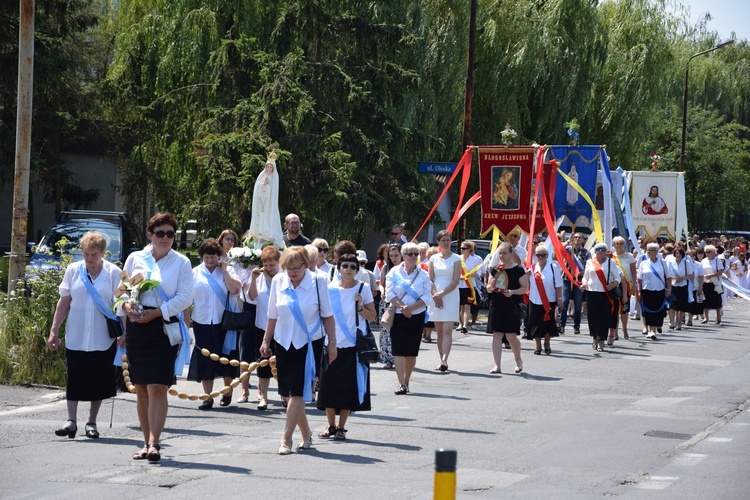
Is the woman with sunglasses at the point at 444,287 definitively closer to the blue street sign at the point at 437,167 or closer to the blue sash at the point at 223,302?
the blue sash at the point at 223,302

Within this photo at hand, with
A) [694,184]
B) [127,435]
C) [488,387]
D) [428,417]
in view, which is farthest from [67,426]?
[694,184]

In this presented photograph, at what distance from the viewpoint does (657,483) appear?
8273 mm

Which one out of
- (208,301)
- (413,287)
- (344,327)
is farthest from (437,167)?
→ (344,327)

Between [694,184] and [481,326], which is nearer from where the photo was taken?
[481,326]

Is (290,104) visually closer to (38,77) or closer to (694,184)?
(38,77)

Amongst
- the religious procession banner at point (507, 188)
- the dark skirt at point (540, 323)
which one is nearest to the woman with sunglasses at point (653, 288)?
the religious procession banner at point (507, 188)

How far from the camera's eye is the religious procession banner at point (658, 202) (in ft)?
108

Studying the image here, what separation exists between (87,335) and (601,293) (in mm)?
11486

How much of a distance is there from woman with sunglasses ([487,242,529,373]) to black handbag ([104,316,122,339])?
6815 millimetres

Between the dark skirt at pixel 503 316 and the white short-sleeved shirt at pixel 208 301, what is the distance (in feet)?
15.5

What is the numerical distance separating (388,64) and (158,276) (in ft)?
62.0

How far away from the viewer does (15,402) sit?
1186 cm

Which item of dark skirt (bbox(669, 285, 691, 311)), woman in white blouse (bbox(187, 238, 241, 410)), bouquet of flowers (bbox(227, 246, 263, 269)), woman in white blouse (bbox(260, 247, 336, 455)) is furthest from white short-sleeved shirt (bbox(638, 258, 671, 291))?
woman in white blouse (bbox(260, 247, 336, 455))

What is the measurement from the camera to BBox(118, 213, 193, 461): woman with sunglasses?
866cm
